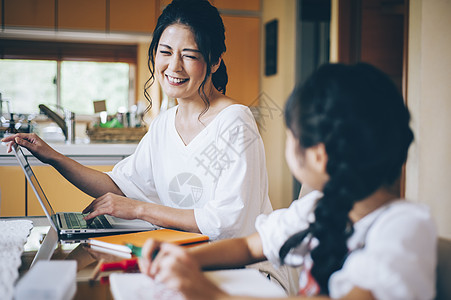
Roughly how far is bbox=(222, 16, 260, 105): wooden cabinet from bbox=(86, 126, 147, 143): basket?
164 centimetres

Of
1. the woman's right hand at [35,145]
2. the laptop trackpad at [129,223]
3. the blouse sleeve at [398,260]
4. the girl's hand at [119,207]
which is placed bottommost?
the laptop trackpad at [129,223]

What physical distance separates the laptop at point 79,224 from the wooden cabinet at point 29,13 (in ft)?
10.3

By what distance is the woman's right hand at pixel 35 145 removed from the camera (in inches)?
49.5

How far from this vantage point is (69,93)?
17.3ft

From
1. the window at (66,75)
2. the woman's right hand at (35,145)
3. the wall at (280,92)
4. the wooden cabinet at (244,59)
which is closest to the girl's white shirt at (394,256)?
the woman's right hand at (35,145)

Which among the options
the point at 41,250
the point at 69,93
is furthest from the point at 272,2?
the point at 41,250

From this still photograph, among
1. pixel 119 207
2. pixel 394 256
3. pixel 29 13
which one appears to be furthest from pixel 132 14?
pixel 394 256

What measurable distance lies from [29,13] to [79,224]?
3.43 metres

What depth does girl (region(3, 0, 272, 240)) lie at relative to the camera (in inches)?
44.7

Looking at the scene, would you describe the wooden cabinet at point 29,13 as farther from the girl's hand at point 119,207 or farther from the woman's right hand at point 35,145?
the girl's hand at point 119,207

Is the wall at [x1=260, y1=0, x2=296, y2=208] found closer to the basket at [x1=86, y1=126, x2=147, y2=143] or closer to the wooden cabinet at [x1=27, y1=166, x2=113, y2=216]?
the basket at [x1=86, y1=126, x2=147, y2=143]

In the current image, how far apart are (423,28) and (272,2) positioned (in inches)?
89.1

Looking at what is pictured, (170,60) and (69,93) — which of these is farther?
(69,93)

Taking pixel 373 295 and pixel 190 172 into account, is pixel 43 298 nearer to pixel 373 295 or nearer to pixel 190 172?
pixel 373 295
